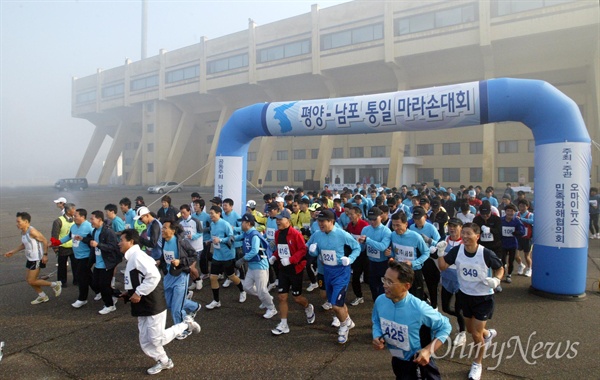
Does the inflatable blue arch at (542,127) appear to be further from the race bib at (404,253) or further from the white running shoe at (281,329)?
the white running shoe at (281,329)

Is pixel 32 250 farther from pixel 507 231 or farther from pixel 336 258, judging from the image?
pixel 507 231

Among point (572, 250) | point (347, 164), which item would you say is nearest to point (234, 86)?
point (347, 164)

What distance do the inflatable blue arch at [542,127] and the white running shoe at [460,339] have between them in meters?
3.05

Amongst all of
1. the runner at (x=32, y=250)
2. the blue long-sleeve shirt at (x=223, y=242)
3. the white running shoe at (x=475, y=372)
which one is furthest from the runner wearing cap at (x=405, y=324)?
the runner at (x=32, y=250)

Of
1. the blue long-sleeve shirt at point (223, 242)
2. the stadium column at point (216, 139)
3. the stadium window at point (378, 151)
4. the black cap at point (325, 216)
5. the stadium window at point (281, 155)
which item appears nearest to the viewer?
the black cap at point (325, 216)

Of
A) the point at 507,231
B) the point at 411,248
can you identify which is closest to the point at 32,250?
the point at 411,248

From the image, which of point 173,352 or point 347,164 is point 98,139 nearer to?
point 347,164

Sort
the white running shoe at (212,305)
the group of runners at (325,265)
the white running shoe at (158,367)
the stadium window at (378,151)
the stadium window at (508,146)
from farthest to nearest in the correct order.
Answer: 1. the stadium window at (378,151)
2. the stadium window at (508,146)
3. the white running shoe at (212,305)
4. the white running shoe at (158,367)
5. the group of runners at (325,265)

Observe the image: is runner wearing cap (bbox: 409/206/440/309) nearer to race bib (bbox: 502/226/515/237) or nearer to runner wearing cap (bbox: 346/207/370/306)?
runner wearing cap (bbox: 346/207/370/306)

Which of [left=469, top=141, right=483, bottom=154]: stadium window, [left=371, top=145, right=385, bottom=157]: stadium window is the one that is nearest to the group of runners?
[left=469, top=141, right=483, bottom=154]: stadium window

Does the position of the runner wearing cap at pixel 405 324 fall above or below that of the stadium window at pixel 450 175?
below

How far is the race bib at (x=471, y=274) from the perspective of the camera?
4.48 meters

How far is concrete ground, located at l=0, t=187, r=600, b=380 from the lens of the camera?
4605mm

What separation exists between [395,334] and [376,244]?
280 cm
